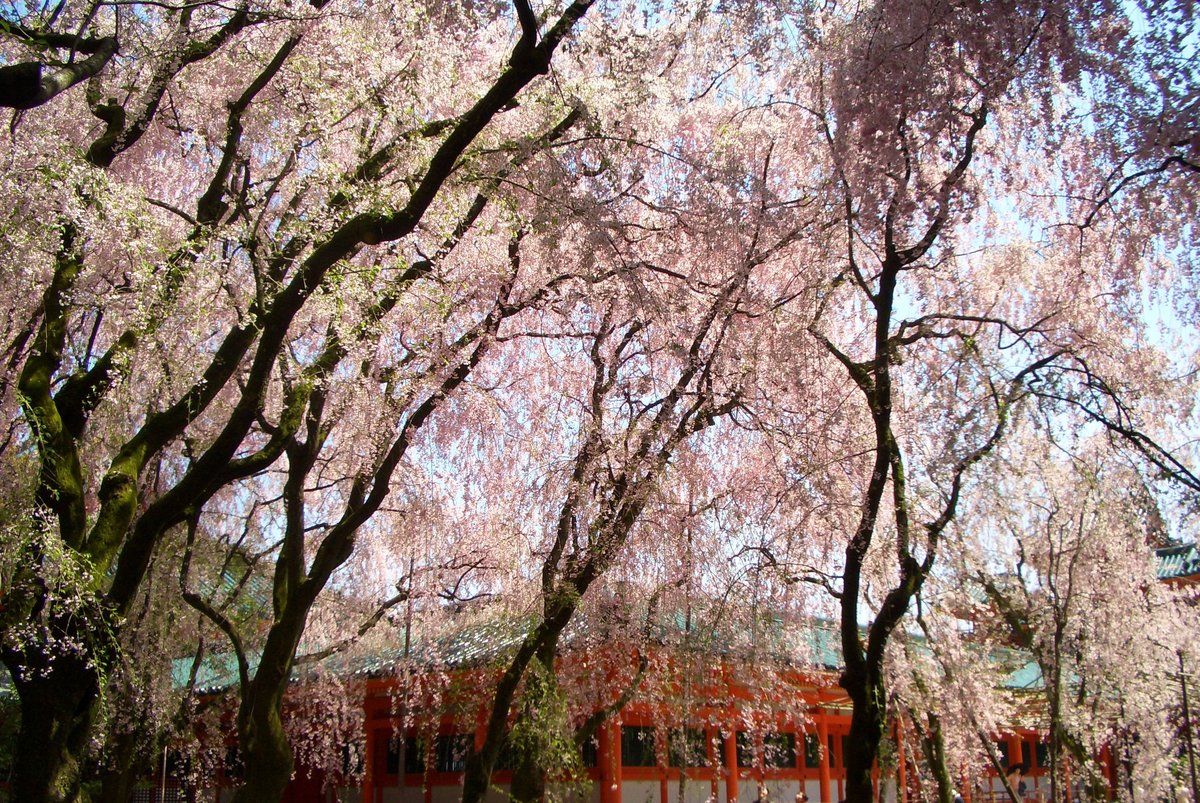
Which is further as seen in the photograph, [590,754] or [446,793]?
[446,793]

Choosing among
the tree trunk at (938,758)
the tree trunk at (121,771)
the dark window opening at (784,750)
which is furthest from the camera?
the dark window opening at (784,750)

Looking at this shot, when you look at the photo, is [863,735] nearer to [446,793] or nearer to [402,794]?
[446,793]

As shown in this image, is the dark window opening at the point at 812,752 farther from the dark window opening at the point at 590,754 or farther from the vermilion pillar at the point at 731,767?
the dark window opening at the point at 590,754

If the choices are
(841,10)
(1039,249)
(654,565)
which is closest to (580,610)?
(654,565)

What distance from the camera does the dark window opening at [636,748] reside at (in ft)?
49.9

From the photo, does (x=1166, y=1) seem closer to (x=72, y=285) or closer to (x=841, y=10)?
(x=841, y=10)

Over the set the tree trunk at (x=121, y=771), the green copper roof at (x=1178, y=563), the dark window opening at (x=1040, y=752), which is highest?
the green copper roof at (x=1178, y=563)

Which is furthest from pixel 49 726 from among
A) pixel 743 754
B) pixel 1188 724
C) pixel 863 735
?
pixel 1188 724

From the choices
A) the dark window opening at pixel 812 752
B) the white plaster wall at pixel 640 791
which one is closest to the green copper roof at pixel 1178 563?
the dark window opening at pixel 812 752

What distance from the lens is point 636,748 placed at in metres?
15.4

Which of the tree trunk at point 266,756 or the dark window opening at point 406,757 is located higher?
the tree trunk at point 266,756

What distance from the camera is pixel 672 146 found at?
394 inches

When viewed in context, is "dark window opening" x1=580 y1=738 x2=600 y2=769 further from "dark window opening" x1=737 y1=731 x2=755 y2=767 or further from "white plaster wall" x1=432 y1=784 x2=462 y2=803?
"dark window opening" x1=737 y1=731 x2=755 y2=767

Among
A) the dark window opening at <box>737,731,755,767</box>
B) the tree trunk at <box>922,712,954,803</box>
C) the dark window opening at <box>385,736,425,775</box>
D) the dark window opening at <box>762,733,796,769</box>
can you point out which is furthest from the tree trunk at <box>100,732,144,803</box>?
the dark window opening at <box>762,733,796,769</box>
